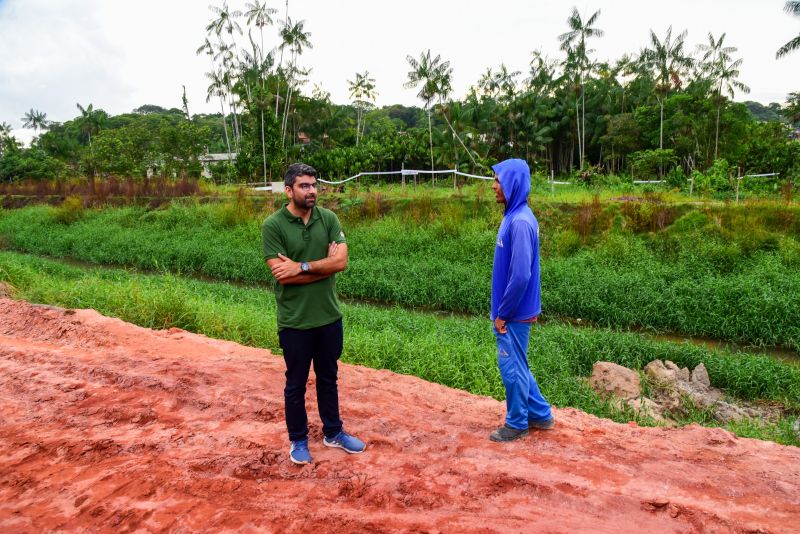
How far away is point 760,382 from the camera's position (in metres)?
6.47

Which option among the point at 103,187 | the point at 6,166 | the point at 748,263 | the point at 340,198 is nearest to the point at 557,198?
the point at 748,263

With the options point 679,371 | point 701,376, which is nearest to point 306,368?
point 679,371

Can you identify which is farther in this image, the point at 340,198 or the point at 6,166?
the point at 6,166

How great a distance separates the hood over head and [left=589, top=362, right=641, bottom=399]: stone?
10.6 ft

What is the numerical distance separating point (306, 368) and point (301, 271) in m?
0.60

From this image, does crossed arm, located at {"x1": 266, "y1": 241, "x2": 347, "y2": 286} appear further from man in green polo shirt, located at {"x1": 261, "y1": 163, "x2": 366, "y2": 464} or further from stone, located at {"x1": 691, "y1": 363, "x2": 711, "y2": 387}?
stone, located at {"x1": 691, "y1": 363, "x2": 711, "y2": 387}

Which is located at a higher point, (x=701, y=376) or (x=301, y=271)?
(x=301, y=271)

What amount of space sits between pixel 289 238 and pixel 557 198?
1292 cm

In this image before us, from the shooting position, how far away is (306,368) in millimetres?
3297

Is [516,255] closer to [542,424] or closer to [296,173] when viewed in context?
[542,424]

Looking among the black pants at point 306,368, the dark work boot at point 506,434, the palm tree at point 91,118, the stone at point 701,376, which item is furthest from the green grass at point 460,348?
the palm tree at point 91,118

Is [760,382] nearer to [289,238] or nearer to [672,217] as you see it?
[289,238]

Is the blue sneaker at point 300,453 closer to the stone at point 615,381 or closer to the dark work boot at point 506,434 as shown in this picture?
the dark work boot at point 506,434

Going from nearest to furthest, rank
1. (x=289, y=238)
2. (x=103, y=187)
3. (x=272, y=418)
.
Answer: (x=289, y=238)
(x=272, y=418)
(x=103, y=187)
